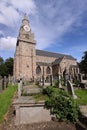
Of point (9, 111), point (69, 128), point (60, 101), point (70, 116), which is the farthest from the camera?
point (9, 111)

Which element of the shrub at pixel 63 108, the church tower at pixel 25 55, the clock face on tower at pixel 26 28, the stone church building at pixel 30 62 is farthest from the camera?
the clock face on tower at pixel 26 28

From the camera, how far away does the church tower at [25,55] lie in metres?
→ 41.5

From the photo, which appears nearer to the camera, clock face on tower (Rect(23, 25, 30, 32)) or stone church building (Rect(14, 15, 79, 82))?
stone church building (Rect(14, 15, 79, 82))

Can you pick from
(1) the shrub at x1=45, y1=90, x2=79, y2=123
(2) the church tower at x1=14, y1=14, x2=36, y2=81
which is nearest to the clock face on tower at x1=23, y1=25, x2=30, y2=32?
(2) the church tower at x1=14, y1=14, x2=36, y2=81

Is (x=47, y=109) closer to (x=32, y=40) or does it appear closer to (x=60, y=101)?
(x=60, y=101)

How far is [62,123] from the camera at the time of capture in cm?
530

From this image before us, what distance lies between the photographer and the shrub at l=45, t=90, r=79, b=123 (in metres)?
5.27

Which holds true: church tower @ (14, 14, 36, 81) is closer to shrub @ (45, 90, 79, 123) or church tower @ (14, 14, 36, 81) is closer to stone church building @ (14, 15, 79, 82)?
stone church building @ (14, 15, 79, 82)

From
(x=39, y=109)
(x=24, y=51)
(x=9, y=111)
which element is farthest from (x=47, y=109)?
(x=24, y=51)

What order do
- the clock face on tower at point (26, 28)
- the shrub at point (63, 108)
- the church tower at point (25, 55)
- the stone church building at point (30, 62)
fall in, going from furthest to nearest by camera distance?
the clock face on tower at point (26, 28) < the stone church building at point (30, 62) < the church tower at point (25, 55) < the shrub at point (63, 108)

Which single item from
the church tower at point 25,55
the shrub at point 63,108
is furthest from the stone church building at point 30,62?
the shrub at point 63,108

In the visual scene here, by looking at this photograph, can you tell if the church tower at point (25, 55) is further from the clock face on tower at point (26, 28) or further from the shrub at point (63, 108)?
the shrub at point (63, 108)

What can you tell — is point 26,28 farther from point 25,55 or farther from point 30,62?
point 30,62

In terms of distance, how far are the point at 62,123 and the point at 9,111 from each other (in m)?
3.35
